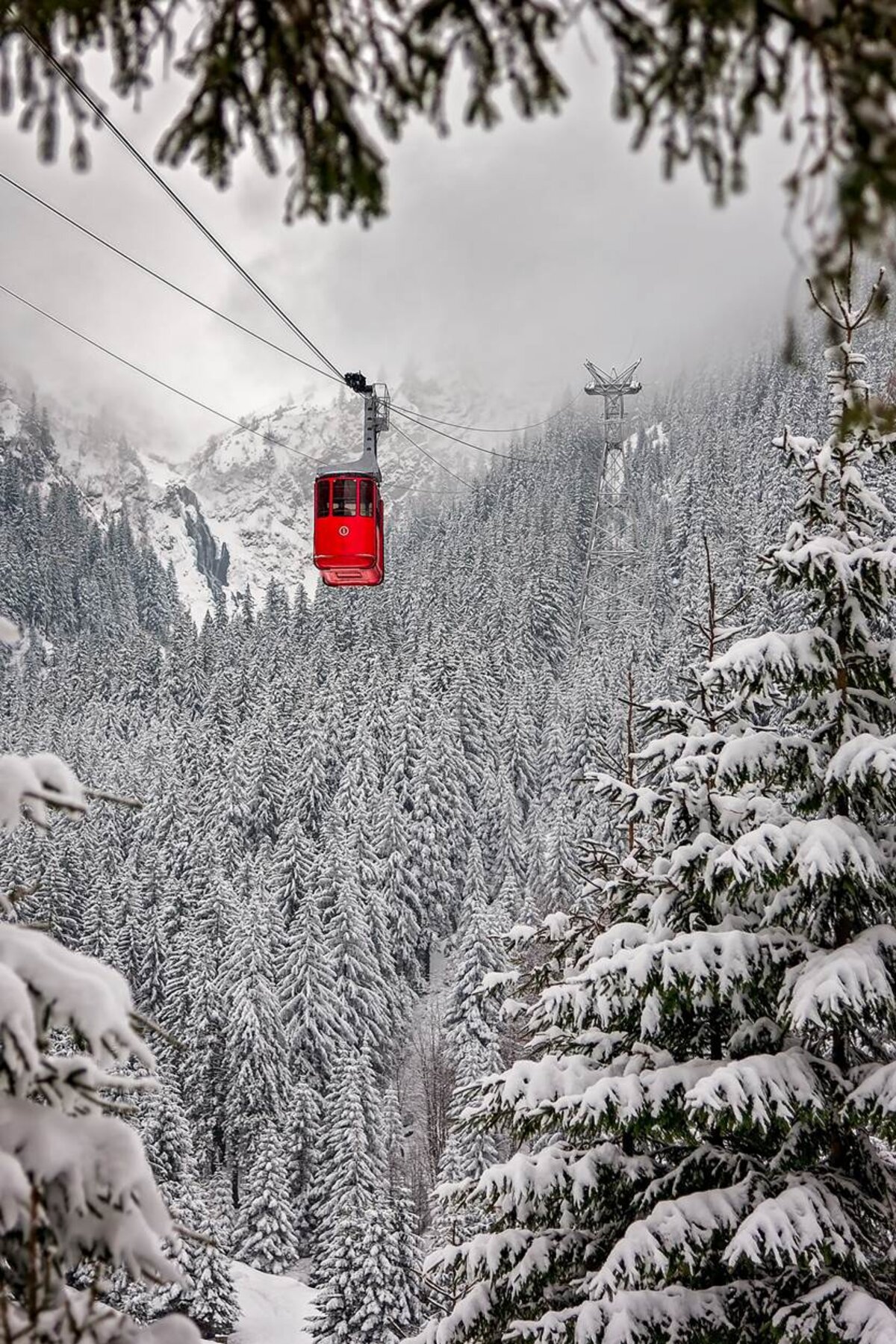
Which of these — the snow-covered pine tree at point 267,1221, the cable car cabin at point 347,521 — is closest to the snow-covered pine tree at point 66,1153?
the cable car cabin at point 347,521

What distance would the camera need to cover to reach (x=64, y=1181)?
264cm

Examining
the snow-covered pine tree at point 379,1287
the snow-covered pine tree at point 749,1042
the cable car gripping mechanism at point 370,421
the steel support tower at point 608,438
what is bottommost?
the snow-covered pine tree at point 379,1287

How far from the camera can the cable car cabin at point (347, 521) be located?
18750 mm

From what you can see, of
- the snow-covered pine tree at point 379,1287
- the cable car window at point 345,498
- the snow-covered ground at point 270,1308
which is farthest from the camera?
the snow-covered ground at point 270,1308

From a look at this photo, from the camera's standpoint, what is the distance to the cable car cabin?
18750 millimetres

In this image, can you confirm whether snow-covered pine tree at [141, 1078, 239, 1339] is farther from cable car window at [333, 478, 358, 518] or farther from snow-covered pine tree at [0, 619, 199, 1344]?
snow-covered pine tree at [0, 619, 199, 1344]

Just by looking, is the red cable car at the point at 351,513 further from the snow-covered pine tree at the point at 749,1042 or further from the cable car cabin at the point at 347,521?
the snow-covered pine tree at the point at 749,1042

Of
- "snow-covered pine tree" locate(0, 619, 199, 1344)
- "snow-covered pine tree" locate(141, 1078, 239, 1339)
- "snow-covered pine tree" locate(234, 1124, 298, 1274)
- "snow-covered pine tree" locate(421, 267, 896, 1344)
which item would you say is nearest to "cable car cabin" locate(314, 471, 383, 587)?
"snow-covered pine tree" locate(421, 267, 896, 1344)

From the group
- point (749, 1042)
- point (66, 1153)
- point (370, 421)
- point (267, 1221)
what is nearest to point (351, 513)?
point (370, 421)

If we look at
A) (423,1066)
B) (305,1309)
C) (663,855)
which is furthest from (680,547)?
(663,855)

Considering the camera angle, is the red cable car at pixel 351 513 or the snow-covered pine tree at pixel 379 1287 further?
the snow-covered pine tree at pixel 379 1287

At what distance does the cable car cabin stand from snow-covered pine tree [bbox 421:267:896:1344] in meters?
12.0

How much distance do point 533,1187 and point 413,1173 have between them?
44.5m

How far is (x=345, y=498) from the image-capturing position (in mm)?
18734
